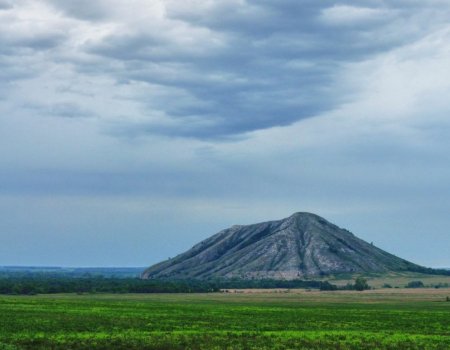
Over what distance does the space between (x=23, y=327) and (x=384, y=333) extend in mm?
47470

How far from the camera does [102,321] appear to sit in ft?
328

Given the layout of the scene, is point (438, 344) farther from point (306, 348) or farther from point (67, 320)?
point (67, 320)

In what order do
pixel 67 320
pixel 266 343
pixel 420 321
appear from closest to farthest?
pixel 266 343 → pixel 67 320 → pixel 420 321

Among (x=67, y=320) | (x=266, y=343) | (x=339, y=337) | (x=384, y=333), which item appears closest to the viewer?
(x=266, y=343)

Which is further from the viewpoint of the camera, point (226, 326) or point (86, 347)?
point (226, 326)

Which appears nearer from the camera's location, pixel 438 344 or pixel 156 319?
pixel 438 344

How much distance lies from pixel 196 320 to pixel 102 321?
1528cm

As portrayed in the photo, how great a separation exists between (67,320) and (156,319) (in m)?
13.9

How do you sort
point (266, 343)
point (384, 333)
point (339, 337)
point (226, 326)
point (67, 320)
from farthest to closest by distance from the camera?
point (67, 320), point (226, 326), point (384, 333), point (339, 337), point (266, 343)

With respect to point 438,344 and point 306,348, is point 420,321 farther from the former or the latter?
point 306,348

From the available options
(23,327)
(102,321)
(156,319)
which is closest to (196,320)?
(156,319)

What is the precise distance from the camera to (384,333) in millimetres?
86438

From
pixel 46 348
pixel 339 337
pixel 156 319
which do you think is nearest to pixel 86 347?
pixel 46 348

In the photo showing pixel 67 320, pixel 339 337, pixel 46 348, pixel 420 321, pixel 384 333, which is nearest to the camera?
pixel 46 348
